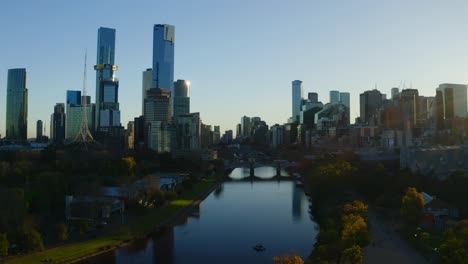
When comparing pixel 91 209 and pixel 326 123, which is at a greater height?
pixel 326 123

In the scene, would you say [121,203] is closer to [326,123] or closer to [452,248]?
[452,248]

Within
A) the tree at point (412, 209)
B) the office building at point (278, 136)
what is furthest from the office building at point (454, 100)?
the tree at point (412, 209)

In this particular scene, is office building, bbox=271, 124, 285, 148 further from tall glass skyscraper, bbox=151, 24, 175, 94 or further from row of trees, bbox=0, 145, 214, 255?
row of trees, bbox=0, 145, 214, 255

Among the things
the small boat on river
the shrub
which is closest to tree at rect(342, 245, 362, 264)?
the small boat on river

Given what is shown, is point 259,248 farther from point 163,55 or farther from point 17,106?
point 163,55

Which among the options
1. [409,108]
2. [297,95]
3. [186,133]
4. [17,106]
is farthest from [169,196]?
[297,95]

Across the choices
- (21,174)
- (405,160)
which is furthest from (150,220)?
(405,160)
